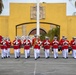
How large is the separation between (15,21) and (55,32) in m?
5.44

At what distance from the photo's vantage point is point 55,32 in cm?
3475

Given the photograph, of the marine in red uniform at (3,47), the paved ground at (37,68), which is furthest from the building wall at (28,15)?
the paved ground at (37,68)

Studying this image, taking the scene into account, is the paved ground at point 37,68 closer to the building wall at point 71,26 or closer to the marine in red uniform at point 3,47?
the marine in red uniform at point 3,47

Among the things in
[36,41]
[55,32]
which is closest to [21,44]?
[36,41]

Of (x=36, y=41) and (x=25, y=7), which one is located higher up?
(x=25, y=7)

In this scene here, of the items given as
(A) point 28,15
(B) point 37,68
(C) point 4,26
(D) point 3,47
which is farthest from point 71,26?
(B) point 37,68

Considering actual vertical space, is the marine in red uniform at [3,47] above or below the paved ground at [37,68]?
above

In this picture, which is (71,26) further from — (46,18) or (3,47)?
(3,47)

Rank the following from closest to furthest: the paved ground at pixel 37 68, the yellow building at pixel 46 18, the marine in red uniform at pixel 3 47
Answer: the paved ground at pixel 37 68 → the marine in red uniform at pixel 3 47 → the yellow building at pixel 46 18

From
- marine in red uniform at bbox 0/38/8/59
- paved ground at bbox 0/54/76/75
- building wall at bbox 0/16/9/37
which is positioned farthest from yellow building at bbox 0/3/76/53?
paved ground at bbox 0/54/76/75

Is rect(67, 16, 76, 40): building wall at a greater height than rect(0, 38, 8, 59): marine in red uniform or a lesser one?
greater

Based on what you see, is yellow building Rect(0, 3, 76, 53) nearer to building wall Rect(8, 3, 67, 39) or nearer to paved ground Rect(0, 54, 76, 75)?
building wall Rect(8, 3, 67, 39)

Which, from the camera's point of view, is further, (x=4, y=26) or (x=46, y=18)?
(x=4, y=26)

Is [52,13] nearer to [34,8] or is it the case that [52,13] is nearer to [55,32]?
[34,8]
